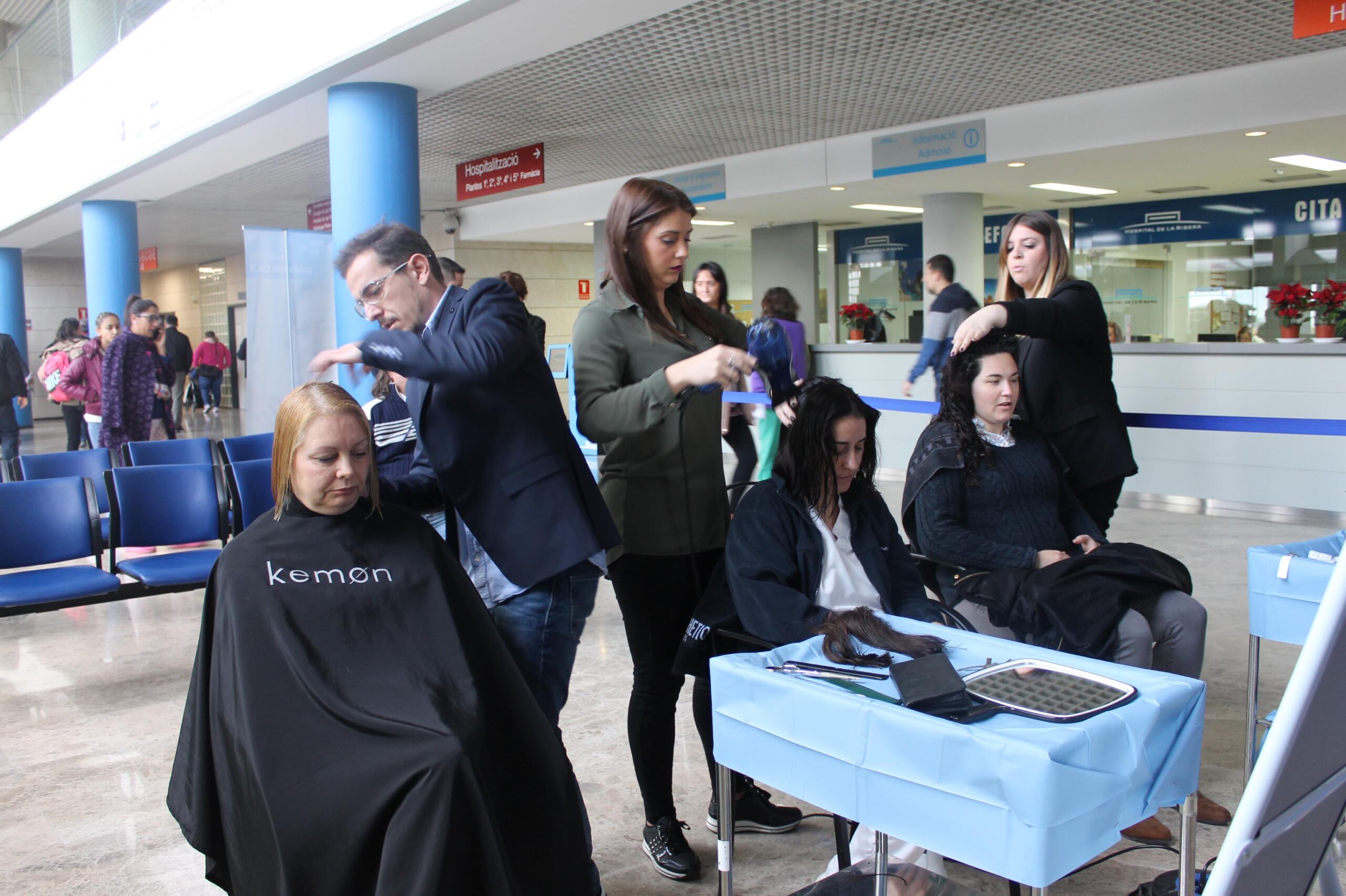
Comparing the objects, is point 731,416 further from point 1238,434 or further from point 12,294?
point 12,294

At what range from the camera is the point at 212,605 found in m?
1.88

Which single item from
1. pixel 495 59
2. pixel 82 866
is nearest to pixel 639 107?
pixel 495 59

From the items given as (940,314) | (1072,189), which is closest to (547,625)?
(940,314)

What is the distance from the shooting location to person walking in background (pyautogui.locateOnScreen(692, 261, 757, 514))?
4984 millimetres

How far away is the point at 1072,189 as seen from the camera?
10422 millimetres

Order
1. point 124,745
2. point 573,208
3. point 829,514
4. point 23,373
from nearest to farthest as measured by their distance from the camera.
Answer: point 829,514
point 124,745
point 23,373
point 573,208

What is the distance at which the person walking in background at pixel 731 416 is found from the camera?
4984 millimetres

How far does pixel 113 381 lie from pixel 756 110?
4.86 m

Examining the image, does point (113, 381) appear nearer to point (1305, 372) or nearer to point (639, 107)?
point (639, 107)

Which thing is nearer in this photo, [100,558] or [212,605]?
[212,605]

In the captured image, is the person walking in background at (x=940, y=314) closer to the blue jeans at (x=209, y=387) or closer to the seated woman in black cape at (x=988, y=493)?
the seated woman in black cape at (x=988, y=493)

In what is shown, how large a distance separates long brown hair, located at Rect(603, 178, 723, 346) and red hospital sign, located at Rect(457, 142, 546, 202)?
7.12 m

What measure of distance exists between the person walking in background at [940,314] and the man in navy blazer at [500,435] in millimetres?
5316

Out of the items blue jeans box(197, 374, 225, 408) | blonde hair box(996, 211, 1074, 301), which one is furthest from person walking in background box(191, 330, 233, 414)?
blonde hair box(996, 211, 1074, 301)
